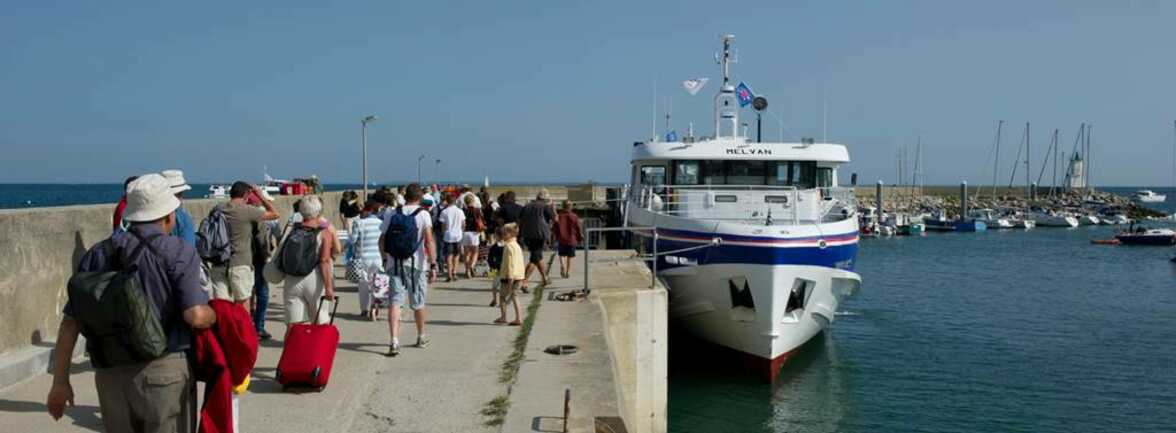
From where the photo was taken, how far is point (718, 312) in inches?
647

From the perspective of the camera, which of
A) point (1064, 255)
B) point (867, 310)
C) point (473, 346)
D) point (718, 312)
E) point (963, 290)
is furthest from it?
point (1064, 255)

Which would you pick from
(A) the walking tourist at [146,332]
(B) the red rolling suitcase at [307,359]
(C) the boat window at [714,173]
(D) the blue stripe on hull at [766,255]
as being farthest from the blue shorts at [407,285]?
(C) the boat window at [714,173]

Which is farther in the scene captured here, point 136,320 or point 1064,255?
point 1064,255

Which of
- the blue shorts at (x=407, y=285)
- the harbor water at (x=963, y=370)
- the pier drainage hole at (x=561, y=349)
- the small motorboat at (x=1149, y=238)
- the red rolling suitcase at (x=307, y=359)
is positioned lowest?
the small motorboat at (x=1149, y=238)

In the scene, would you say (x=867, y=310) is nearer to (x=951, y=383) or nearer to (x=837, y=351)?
(x=837, y=351)

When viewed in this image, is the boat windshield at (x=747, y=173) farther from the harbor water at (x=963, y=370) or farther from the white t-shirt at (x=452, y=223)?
the white t-shirt at (x=452, y=223)

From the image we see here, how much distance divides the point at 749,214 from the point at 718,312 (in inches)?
84.2

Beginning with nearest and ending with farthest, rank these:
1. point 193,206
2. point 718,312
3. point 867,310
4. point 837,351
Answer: point 193,206 < point 718,312 < point 837,351 < point 867,310

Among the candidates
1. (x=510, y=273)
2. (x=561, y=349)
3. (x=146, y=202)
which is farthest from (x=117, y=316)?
(x=510, y=273)

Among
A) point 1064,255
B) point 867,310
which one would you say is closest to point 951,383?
point 867,310

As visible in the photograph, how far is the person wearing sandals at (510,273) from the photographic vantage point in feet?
36.0

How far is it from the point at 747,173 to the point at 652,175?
80.3 inches

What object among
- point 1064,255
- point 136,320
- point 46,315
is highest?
point 136,320

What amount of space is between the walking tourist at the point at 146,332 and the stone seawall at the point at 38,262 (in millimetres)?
4065
